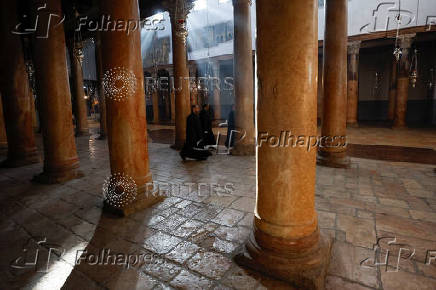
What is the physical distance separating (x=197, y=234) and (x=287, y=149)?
1669 mm

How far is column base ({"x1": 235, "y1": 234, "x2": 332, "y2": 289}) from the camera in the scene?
7.37 feet

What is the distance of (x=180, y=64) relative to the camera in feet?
28.5

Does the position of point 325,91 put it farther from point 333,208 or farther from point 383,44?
point 383,44

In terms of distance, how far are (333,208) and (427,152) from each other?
6.27m

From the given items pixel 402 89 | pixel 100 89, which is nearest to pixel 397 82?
pixel 402 89

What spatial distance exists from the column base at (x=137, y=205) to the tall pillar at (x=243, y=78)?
391cm

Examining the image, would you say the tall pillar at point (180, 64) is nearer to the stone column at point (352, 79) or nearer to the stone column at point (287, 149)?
the stone column at point (287, 149)

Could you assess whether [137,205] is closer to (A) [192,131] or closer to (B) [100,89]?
(A) [192,131]

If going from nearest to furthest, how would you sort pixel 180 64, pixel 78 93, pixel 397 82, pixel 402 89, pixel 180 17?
pixel 180 17 < pixel 180 64 < pixel 78 93 < pixel 402 89 < pixel 397 82

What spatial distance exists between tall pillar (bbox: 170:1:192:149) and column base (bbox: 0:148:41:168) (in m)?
4.22

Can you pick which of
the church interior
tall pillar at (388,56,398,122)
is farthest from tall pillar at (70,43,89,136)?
tall pillar at (388,56,398,122)

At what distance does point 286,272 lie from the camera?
2314 mm

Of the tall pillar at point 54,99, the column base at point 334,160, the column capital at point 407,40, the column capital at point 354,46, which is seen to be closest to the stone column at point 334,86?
the column base at point 334,160

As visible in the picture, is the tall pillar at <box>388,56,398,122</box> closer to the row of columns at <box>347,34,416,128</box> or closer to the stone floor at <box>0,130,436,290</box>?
the row of columns at <box>347,34,416,128</box>
